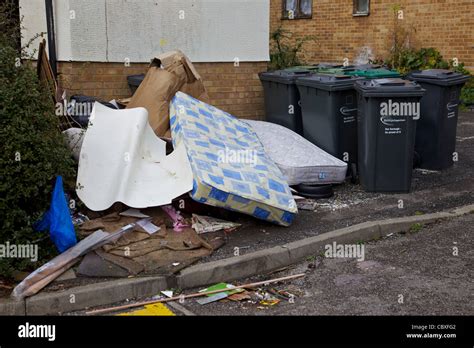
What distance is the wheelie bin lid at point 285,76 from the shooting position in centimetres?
807

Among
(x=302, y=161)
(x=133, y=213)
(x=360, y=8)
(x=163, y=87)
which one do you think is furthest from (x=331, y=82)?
(x=360, y=8)

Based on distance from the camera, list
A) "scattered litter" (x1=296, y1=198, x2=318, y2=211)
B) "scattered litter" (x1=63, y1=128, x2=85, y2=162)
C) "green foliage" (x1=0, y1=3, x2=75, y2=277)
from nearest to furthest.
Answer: "green foliage" (x1=0, y1=3, x2=75, y2=277) → "scattered litter" (x1=63, y1=128, x2=85, y2=162) → "scattered litter" (x1=296, y1=198, x2=318, y2=211)

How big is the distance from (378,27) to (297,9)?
284cm

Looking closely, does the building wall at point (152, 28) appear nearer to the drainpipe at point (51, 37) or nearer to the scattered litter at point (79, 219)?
the drainpipe at point (51, 37)

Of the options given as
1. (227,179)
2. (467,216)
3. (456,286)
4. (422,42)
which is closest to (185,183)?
(227,179)

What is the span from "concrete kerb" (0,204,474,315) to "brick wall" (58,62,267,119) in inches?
148

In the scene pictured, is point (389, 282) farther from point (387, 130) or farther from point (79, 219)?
point (79, 219)

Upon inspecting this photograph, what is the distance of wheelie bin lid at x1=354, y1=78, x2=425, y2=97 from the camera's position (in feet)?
21.7

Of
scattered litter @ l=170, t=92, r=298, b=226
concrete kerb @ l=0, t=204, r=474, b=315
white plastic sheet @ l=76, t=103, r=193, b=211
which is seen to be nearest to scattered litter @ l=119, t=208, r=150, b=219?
white plastic sheet @ l=76, t=103, r=193, b=211

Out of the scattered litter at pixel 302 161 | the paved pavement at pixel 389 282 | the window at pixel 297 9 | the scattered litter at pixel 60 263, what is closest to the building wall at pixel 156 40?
the scattered litter at pixel 302 161

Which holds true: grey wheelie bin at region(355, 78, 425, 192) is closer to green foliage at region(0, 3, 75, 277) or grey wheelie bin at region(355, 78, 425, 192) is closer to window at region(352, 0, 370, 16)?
green foliage at region(0, 3, 75, 277)

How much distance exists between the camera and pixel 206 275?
4797 mm

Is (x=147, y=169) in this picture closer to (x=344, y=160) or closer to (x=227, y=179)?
(x=227, y=179)

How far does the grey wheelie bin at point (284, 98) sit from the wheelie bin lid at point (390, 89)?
143cm
